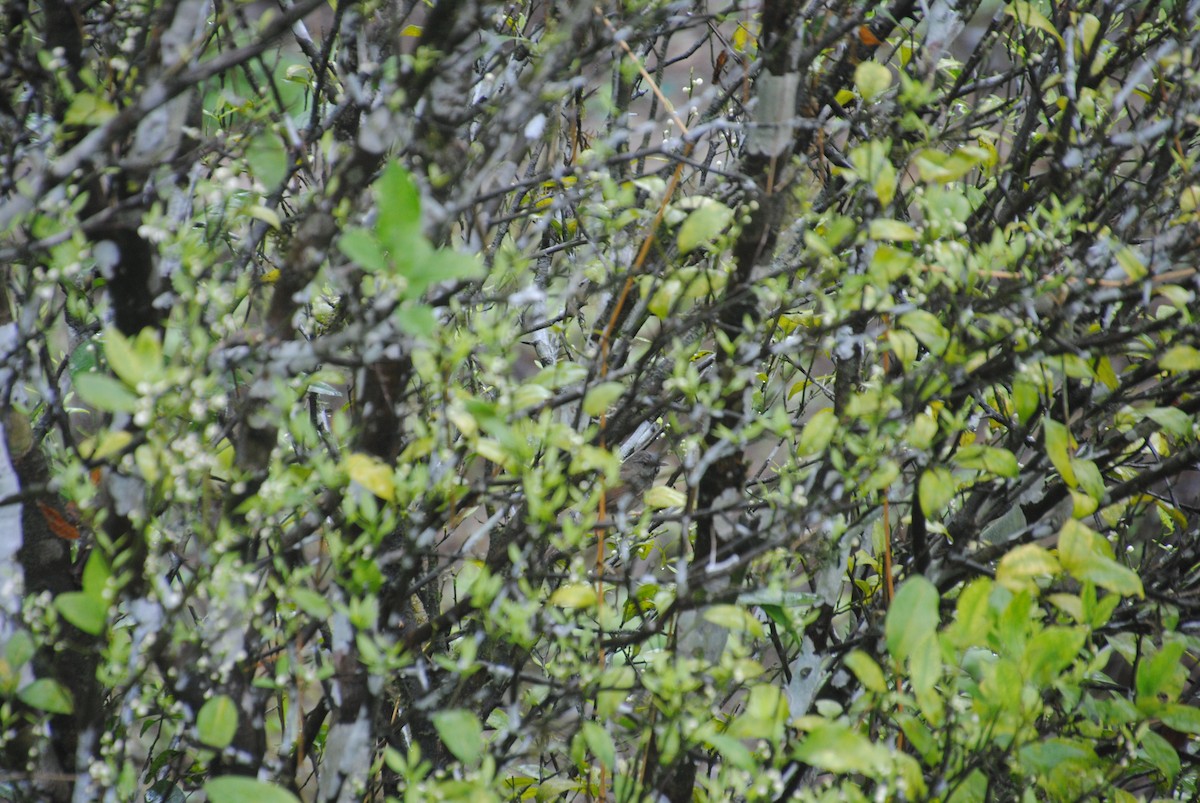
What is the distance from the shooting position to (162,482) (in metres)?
1.20

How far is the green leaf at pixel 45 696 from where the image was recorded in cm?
126

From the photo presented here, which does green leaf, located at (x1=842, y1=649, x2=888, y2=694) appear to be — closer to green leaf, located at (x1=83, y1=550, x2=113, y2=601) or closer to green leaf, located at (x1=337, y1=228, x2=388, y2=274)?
green leaf, located at (x1=337, y1=228, x2=388, y2=274)

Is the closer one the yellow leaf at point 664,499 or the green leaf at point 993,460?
the green leaf at point 993,460

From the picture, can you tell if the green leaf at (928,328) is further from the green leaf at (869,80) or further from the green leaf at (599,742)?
the green leaf at (599,742)

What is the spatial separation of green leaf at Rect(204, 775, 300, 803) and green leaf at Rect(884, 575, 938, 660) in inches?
33.4

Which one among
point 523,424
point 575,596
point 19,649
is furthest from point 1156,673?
point 19,649

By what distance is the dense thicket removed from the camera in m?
1.26

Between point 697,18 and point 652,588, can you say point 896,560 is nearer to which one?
point 652,588

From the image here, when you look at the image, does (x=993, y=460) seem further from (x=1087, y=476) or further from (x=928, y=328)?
(x=928, y=328)

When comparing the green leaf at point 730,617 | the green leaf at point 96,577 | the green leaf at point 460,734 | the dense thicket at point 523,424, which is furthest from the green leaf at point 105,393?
the green leaf at point 730,617

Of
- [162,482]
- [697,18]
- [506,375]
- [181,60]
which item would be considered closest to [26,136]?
[181,60]

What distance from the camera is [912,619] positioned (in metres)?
1.31

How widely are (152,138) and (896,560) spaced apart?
193 cm

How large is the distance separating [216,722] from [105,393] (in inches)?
18.8
